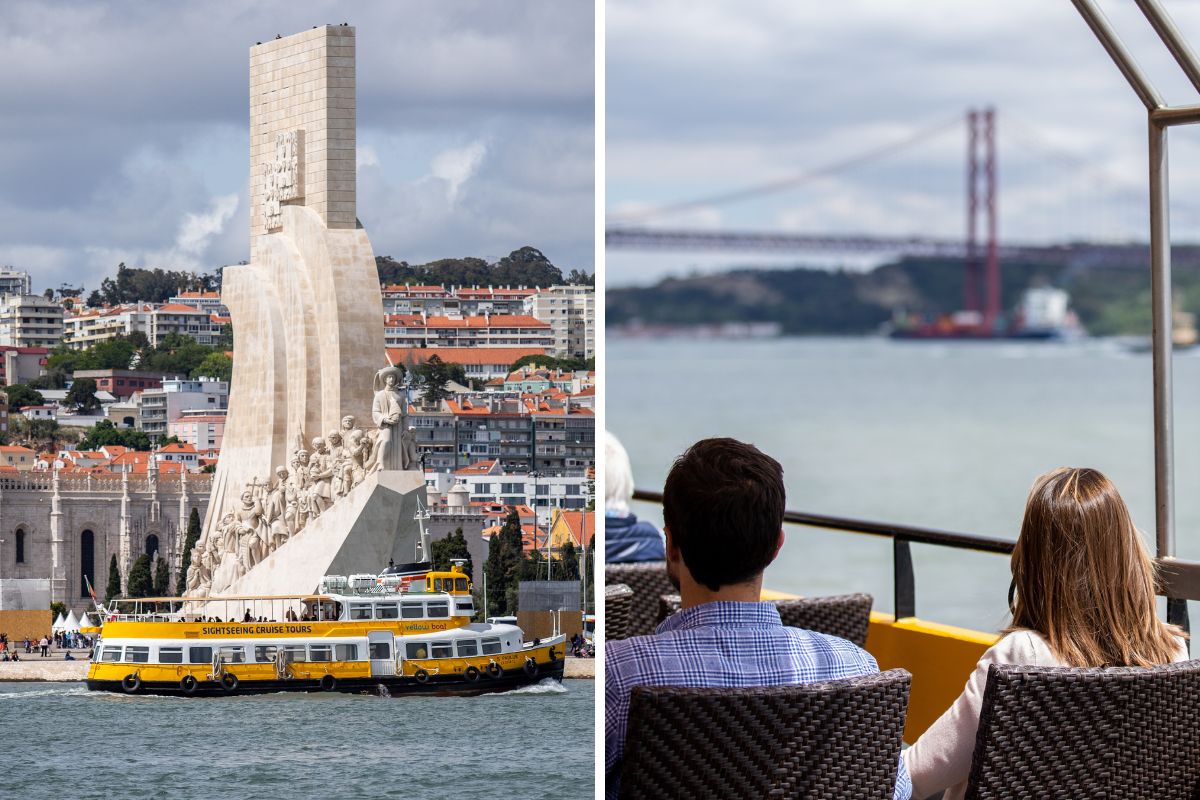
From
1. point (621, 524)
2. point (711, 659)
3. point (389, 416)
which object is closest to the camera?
point (711, 659)

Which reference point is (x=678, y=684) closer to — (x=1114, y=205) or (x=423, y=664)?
(x=423, y=664)

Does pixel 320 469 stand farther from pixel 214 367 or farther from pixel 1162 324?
pixel 1162 324

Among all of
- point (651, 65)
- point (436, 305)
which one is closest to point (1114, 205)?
point (651, 65)

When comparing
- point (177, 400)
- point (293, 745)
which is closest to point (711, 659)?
point (293, 745)

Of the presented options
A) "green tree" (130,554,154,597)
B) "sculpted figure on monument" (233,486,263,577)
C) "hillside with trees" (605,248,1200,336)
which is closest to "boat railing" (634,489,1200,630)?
"sculpted figure on monument" (233,486,263,577)

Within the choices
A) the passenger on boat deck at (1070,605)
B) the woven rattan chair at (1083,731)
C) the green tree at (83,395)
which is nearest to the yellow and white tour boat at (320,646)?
the green tree at (83,395)
